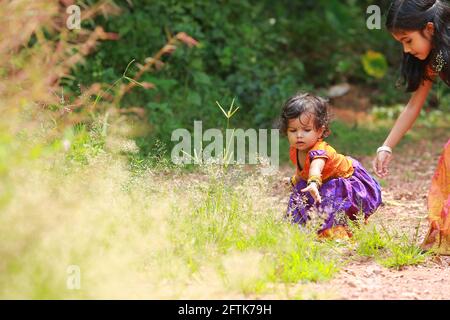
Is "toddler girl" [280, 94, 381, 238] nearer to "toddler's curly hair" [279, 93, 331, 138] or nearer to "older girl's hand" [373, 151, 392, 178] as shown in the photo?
"toddler's curly hair" [279, 93, 331, 138]

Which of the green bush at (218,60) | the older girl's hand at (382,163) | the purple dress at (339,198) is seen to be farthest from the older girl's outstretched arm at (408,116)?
the green bush at (218,60)

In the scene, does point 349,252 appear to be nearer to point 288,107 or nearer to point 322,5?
point 288,107

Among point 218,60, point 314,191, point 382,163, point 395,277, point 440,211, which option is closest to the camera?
point 395,277

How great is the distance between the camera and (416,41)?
375 cm

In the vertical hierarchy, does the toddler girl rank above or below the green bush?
below

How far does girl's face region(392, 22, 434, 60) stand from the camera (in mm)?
3742

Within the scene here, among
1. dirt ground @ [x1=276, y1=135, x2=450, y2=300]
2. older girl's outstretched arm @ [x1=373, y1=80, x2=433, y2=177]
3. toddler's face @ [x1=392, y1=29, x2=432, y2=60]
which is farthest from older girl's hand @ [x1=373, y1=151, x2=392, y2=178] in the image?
toddler's face @ [x1=392, y1=29, x2=432, y2=60]

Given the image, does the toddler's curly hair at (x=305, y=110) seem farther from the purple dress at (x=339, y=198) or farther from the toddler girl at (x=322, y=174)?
the purple dress at (x=339, y=198)

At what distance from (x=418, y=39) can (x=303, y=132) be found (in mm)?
732

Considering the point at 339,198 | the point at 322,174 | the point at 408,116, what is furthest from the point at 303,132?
the point at 408,116

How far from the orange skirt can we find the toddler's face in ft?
1.55

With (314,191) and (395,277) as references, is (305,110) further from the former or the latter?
(395,277)

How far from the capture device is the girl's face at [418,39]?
3.74m
